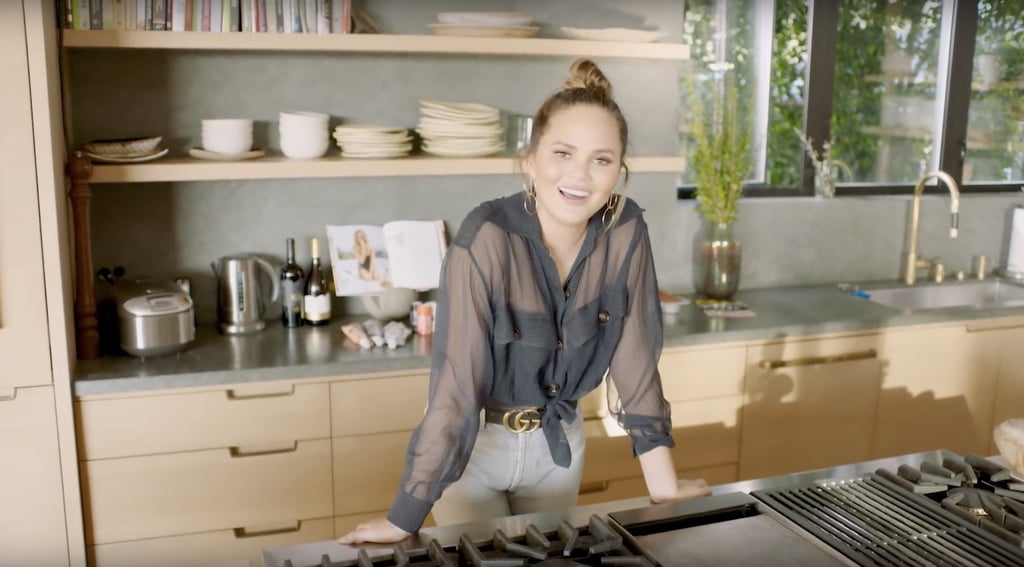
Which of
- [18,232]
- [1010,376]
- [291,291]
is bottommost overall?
[1010,376]

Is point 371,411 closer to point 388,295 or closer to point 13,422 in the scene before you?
point 388,295

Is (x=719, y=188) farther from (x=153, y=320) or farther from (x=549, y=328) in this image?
(x=153, y=320)

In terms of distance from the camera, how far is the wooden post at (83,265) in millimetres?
2443

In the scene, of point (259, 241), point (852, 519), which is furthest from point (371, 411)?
point (852, 519)

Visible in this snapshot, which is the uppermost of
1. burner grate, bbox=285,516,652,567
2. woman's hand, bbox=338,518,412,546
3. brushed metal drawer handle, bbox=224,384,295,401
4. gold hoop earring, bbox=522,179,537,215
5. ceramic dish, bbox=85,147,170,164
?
ceramic dish, bbox=85,147,170,164

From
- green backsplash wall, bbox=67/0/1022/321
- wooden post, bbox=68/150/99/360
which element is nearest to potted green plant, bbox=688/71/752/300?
green backsplash wall, bbox=67/0/1022/321

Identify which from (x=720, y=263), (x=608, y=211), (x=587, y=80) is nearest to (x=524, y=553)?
(x=608, y=211)

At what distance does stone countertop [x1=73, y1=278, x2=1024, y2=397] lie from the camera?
2412 mm

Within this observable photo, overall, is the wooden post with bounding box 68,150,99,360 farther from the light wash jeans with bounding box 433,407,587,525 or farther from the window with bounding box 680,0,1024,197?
the window with bounding box 680,0,1024,197

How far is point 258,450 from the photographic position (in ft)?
8.24

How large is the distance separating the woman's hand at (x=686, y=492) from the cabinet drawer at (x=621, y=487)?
4.03ft

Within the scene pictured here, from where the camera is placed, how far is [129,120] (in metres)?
2.77

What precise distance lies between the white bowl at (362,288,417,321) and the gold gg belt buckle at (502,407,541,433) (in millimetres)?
1240

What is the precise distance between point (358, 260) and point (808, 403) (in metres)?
1.48
